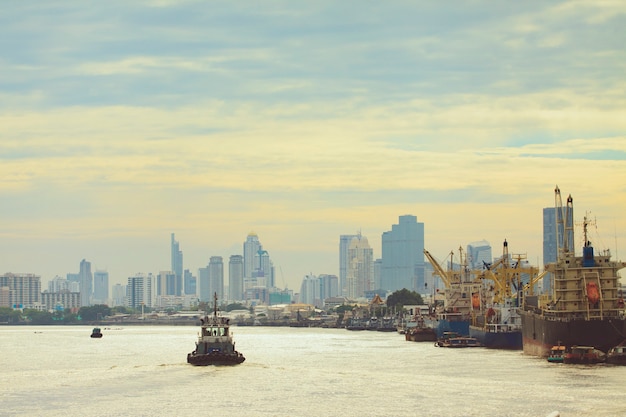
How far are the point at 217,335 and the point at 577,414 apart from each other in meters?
53.4

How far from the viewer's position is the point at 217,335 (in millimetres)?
123188

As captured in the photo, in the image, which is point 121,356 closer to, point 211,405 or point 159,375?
point 159,375

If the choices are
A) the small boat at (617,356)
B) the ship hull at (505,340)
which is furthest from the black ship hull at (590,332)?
the ship hull at (505,340)

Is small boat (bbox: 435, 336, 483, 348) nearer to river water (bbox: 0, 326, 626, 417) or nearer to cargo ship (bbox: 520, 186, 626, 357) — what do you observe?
river water (bbox: 0, 326, 626, 417)

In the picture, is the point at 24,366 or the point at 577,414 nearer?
the point at 577,414

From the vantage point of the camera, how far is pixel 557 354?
119438 millimetres

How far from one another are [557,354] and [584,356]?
172 inches

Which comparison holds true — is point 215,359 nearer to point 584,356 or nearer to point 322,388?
point 322,388

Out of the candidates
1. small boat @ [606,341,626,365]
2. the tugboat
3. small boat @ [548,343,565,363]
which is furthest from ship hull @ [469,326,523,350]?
the tugboat

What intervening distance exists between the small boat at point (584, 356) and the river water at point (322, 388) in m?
1.89

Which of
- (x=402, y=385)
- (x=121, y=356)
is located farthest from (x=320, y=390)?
(x=121, y=356)

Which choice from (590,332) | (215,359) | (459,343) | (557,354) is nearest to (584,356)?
(557,354)

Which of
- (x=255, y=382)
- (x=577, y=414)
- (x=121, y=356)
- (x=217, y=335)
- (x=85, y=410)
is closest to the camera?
(x=577, y=414)

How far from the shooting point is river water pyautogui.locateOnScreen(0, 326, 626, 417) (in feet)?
270
